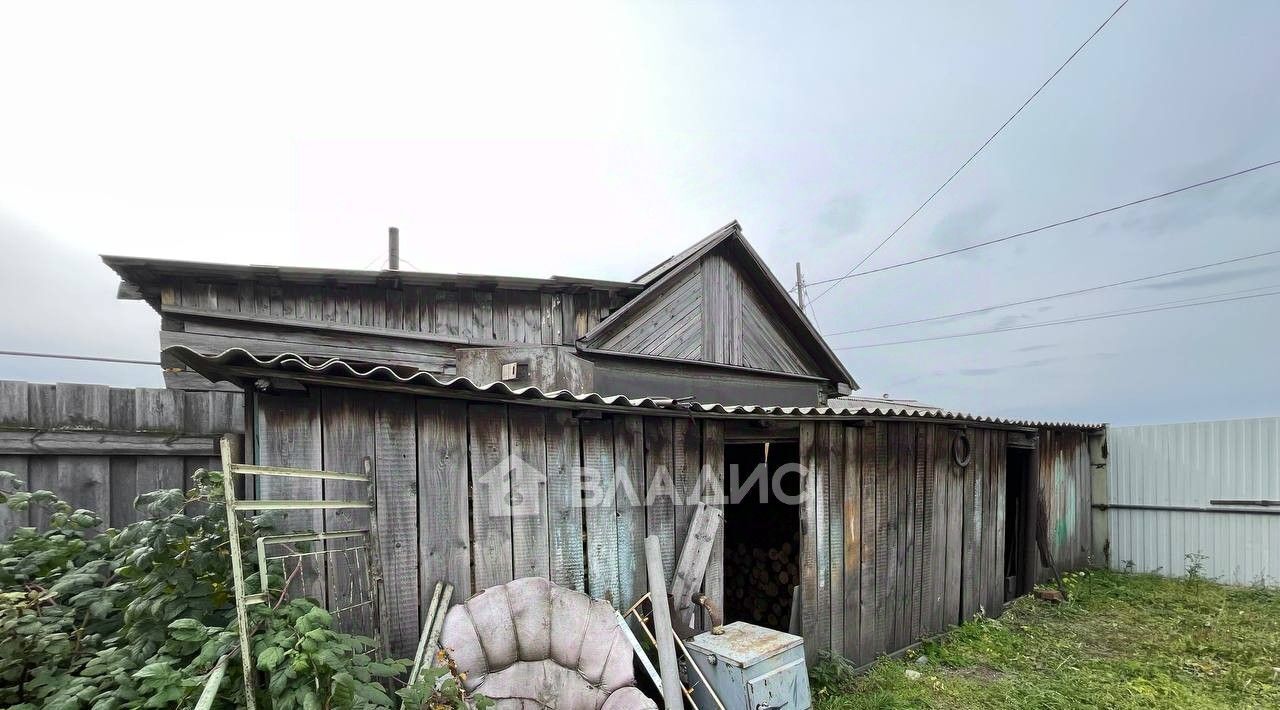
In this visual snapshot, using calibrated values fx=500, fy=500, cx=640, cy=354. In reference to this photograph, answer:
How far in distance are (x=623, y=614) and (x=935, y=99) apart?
9.09 metres

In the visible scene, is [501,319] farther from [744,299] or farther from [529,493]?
[744,299]

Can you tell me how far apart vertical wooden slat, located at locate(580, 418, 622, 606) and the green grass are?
1980mm

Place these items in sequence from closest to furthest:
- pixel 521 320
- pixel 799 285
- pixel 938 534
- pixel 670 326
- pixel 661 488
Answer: pixel 661 488
pixel 938 534
pixel 521 320
pixel 670 326
pixel 799 285

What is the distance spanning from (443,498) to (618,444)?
3.78ft

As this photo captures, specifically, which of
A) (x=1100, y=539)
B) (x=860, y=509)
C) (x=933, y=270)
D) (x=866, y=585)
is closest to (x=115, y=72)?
(x=860, y=509)

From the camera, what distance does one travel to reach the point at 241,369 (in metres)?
2.22

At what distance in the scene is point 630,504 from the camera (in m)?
3.45

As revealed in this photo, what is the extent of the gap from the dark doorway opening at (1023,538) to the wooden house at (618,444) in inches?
1.5

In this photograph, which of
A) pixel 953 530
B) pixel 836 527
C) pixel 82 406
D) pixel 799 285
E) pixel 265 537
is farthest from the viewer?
pixel 799 285

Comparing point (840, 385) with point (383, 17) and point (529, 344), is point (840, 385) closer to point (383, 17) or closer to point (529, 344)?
point (529, 344)

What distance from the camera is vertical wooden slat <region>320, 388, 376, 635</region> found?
2525 millimetres

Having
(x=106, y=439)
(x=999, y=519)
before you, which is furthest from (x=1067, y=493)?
(x=106, y=439)


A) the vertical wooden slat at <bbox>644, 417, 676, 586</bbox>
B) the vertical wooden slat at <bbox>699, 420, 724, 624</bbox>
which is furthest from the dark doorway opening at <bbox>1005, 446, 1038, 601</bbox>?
the vertical wooden slat at <bbox>644, 417, 676, 586</bbox>
